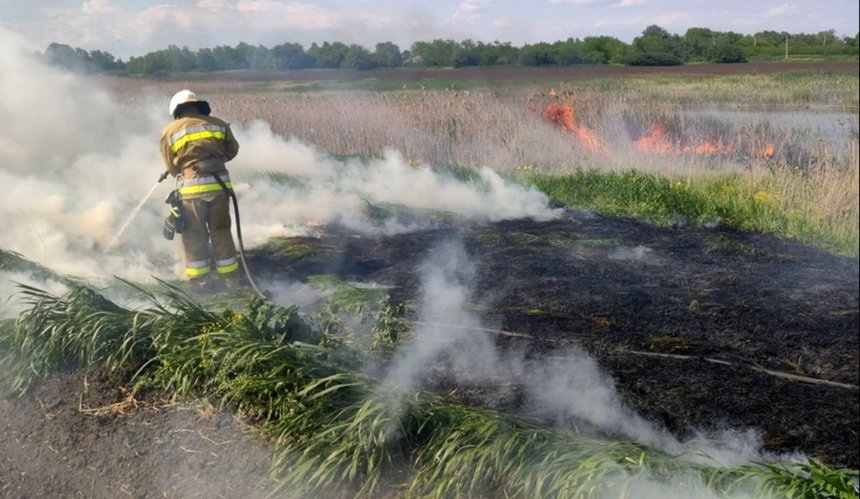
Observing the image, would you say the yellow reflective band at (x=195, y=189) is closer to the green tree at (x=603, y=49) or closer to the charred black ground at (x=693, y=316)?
the charred black ground at (x=693, y=316)

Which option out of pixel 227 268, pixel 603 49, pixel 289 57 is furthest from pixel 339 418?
pixel 289 57

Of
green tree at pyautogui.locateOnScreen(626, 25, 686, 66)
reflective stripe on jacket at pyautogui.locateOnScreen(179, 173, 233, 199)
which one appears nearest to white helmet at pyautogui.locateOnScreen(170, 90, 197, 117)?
reflective stripe on jacket at pyautogui.locateOnScreen(179, 173, 233, 199)

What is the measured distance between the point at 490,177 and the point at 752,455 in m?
4.70

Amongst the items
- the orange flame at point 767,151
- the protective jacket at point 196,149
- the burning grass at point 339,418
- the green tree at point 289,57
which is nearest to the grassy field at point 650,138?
the orange flame at point 767,151

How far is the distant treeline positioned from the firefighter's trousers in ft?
5.29

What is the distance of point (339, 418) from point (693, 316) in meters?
2.44

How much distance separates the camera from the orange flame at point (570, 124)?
591cm

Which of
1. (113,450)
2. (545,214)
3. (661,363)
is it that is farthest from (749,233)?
(113,450)

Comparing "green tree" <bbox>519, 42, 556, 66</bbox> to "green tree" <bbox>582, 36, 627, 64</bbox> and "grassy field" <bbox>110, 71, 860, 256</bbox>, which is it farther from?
"green tree" <bbox>582, 36, 627, 64</bbox>

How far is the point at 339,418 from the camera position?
13.6 feet

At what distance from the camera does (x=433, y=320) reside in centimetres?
593

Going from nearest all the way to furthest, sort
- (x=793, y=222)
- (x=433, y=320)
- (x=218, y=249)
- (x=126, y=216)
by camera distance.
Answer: (x=793, y=222) < (x=433, y=320) < (x=218, y=249) < (x=126, y=216)

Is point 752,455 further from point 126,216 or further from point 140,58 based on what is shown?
point 140,58

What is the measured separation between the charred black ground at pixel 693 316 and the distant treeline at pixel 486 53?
1.03m
